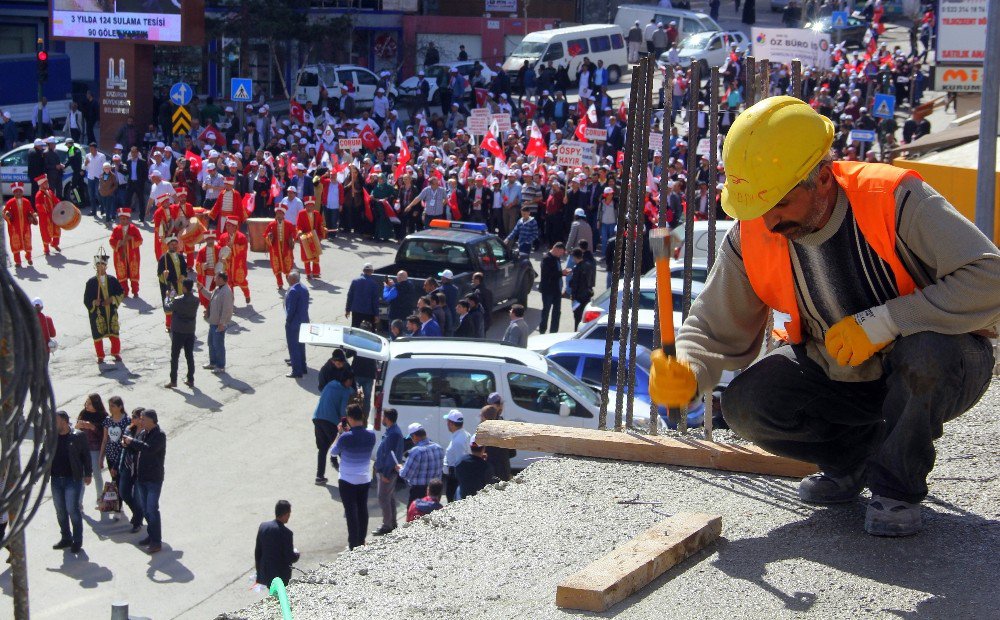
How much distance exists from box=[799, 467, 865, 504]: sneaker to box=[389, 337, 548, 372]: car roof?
8071 millimetres

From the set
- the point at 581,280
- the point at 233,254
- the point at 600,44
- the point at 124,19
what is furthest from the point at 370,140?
the point at 600,44

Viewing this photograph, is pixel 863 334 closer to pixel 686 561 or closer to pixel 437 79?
pixel 686 561

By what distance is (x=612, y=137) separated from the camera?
3023 centimetres

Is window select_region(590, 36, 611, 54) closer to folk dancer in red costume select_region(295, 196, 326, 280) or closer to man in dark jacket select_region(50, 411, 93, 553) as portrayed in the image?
folk dancer in red costume select_region(295, 196, 326, 280)

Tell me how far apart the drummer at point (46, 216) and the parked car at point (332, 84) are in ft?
50.1

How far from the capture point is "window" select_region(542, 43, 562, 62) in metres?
40.2

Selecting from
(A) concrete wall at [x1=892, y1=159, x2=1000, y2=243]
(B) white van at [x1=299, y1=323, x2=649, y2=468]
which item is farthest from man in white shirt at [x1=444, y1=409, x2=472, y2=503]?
(A) concrete wall at [x1=892, y1=159, x2=1000, y2=243]

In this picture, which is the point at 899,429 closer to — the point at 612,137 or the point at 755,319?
the point at 755,319

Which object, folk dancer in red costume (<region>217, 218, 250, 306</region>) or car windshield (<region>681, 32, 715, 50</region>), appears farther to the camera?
car windshield (<region>681, 32, 715, 50</region>)

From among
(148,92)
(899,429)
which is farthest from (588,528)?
(148,92)

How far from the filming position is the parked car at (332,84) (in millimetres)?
37969

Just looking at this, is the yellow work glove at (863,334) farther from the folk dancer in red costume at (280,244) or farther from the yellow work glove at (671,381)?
the folk dancer in red costume at (280,244)

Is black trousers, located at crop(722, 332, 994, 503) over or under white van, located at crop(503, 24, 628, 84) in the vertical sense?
under

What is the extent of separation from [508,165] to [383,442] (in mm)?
14893
